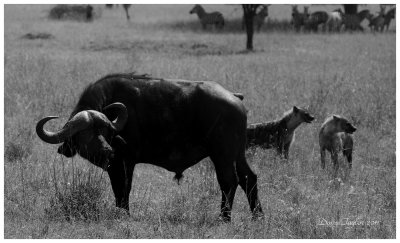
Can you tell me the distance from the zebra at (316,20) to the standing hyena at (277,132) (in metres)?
19.8

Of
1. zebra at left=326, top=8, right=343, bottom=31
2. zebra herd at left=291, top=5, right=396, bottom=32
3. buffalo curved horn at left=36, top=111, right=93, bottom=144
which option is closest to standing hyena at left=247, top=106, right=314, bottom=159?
buffalo curved horn at left=36, top=111, right=93, bottom=144

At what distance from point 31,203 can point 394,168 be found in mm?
4919

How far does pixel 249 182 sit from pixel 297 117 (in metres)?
3.52

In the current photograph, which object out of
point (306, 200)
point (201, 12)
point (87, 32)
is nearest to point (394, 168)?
point (306, 200)

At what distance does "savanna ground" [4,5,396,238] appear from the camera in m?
6.36

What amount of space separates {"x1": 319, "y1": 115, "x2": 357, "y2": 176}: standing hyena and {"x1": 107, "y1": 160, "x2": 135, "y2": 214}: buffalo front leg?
321 centimetres

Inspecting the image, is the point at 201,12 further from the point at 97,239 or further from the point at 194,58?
the point at 97,239

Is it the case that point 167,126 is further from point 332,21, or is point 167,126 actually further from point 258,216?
point 332,21

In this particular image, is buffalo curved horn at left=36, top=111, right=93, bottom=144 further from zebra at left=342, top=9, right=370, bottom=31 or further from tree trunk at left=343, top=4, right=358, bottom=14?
tree trunk at left=343, top=4, right=358, bottom=14

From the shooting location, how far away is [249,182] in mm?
6699

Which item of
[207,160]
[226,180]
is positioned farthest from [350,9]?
[226,180]

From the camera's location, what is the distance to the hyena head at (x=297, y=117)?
9.97 m

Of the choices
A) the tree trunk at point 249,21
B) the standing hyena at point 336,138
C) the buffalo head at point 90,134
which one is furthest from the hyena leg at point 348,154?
the tree trunk at point 249,21

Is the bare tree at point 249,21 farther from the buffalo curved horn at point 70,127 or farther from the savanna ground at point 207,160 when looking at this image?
the buffalo curved horn at point 70,127
